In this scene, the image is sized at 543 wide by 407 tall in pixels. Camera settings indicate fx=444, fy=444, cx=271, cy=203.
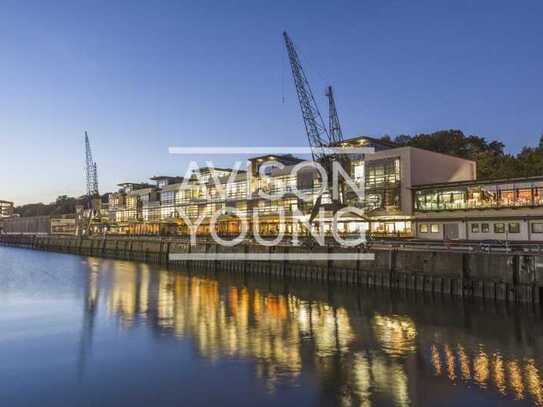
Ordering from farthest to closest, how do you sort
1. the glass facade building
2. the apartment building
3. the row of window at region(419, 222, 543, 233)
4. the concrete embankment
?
the apartment building
the glass facade building
the row of window at region(419, 222, 543, 233)
the concrete embankment

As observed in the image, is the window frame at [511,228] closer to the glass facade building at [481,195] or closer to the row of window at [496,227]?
the row of window at [496,227]

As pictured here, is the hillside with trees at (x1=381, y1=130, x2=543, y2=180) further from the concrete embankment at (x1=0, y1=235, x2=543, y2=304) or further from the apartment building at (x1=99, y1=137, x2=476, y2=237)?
the concrete embankment at (x1=0, y1=235, x2=543, y2=304)

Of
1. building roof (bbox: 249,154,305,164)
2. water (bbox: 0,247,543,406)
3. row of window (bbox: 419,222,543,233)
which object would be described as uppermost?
building roof (bbox: 249,154,305,164)

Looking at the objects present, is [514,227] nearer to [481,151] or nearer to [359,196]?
[359,196]

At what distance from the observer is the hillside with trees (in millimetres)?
70875

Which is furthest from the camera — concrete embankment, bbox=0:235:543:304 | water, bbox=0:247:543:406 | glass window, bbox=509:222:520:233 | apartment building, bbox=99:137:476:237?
apartment building, bbox=99:137:476:237

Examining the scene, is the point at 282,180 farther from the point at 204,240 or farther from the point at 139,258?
the point at 139,258

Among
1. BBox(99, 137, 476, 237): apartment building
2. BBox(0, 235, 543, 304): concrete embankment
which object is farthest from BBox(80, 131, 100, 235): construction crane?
BBox(0, 235, 543, 304): concrete embankment

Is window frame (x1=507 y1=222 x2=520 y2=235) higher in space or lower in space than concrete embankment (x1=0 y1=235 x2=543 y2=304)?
higher

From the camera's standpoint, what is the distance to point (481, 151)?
A: 95.4m

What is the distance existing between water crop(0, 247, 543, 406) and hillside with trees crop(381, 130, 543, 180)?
154 ft

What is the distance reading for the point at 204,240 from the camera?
67000mm

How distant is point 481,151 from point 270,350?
88132mm

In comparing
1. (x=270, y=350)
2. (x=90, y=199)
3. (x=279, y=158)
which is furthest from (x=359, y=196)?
(x=90, y=199)
